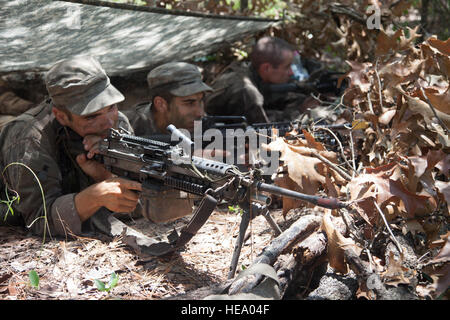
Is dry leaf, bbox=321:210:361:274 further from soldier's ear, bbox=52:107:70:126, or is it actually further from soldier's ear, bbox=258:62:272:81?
soldier's ear, bbox=258:62:272:81

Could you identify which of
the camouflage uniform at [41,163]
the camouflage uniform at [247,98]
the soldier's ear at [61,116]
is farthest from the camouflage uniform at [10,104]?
the camouflage uniform at [247,98]

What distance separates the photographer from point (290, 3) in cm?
696

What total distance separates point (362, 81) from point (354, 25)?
8.31 ft

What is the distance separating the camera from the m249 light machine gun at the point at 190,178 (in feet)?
8.20

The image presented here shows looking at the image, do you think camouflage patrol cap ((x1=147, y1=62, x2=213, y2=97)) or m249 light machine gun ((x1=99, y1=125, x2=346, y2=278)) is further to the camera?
camouflage patrol cap ((x1=147, y1=62, x2=213, y2=97))

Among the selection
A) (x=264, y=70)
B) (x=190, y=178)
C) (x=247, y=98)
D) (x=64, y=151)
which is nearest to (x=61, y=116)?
(x=64, y=151)

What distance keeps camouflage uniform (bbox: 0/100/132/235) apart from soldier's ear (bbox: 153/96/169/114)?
4.01 feet

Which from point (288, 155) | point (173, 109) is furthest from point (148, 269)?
point (173, 109)

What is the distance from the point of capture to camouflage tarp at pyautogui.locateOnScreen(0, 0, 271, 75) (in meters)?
4.26

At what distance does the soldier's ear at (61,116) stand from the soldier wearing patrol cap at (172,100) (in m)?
1.07

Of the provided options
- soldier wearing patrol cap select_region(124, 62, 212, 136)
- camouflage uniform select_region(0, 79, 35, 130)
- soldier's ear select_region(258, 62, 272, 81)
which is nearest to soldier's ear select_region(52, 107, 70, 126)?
soldier wearing patrol cap select_region(124, 62, 212, 136)

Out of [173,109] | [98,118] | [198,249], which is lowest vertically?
[198,249]

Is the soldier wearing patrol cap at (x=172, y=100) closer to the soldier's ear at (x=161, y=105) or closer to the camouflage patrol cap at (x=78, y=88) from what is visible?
the soldier's ear at (x=161, y=105)
